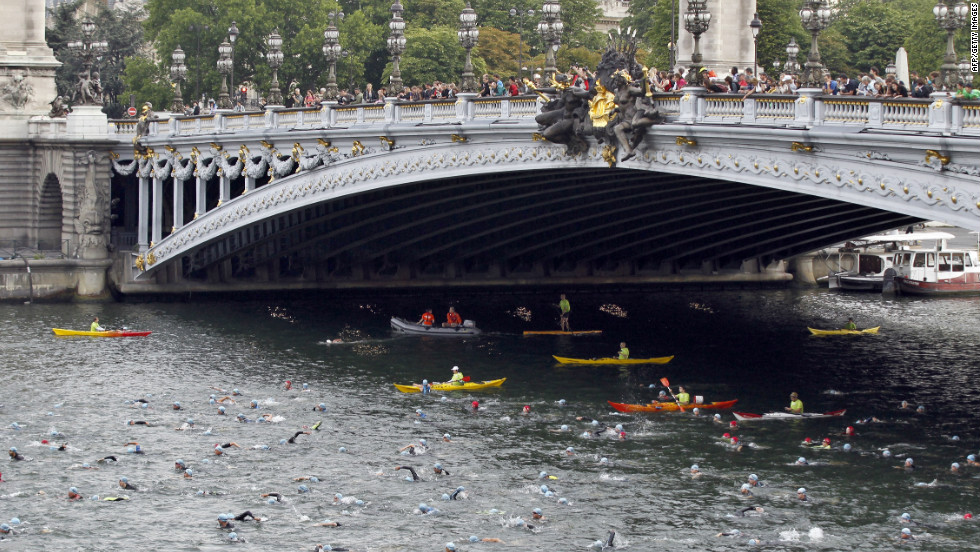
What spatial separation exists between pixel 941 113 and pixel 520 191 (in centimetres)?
2372

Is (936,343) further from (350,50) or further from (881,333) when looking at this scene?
Result: (350,50)

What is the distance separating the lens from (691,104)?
43.8 meters

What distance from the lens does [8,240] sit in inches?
2842

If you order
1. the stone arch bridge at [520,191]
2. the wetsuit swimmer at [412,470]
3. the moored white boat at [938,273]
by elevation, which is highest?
the stone arch bridge at [520,191]

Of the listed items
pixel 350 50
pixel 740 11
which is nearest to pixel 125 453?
pixel 740 11

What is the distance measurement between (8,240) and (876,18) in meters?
56.4

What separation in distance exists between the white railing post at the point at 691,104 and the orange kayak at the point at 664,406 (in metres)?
7.64

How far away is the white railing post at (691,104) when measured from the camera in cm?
4347

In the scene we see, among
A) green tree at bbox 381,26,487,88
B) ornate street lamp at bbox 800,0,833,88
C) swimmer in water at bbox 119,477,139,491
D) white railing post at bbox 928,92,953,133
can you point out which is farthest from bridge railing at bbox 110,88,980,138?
green tree at bbox 381,26,487,88

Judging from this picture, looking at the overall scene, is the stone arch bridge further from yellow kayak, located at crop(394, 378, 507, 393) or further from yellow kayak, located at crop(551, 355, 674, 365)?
yellow kayak, located at crop(394, 378, 507, 393)

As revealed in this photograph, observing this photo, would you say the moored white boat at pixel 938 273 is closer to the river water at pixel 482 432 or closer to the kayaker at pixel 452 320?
the river water at pixel 482 432

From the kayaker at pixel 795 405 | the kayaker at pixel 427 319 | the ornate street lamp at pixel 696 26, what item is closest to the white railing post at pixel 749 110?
the ornate street lamp at pixel 696 26

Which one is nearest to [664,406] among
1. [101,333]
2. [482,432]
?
[482,432]

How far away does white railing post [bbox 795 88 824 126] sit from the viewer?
39219 mm
